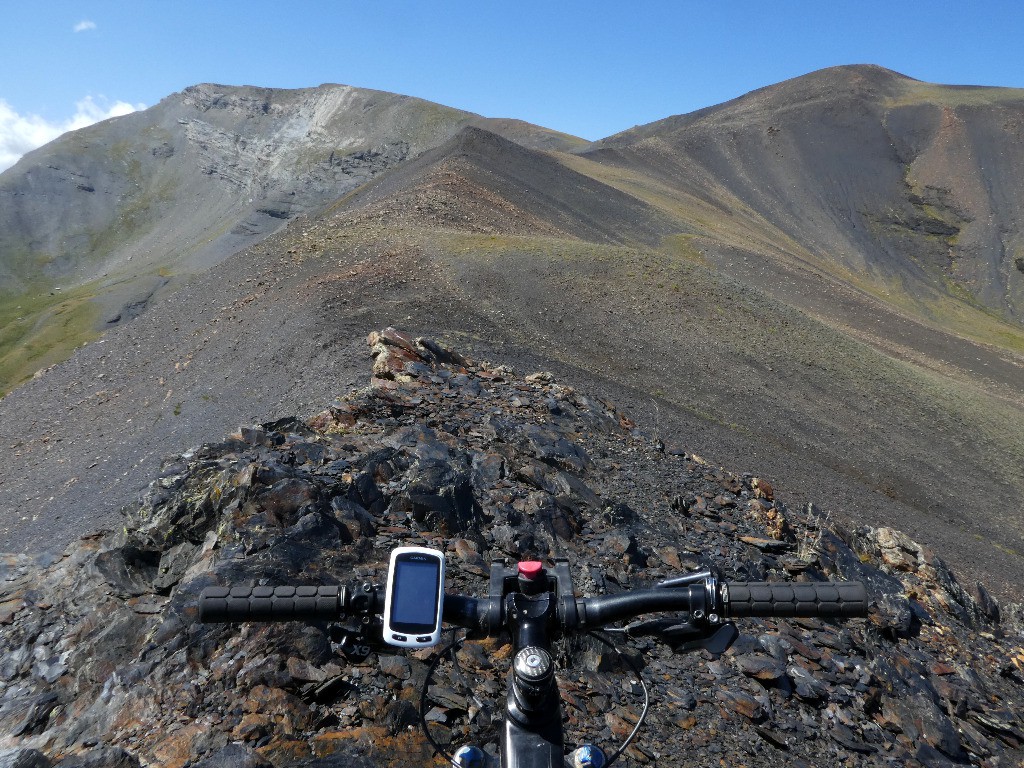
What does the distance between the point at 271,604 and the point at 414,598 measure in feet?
2.27

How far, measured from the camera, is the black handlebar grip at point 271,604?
2.57 m

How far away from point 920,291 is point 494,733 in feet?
286

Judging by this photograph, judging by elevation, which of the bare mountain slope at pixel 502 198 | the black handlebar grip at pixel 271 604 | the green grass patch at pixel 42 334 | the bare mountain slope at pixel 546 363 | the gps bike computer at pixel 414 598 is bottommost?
the green grass patch at pixel 42 334

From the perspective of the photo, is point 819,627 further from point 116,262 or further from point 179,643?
point 116,262

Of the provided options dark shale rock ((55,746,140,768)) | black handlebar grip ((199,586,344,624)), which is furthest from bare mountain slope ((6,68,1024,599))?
black handlebar grip ((199,586,344,624))

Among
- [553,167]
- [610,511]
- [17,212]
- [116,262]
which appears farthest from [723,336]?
[17,212]

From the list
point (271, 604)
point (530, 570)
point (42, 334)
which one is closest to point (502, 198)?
point (271, 604)

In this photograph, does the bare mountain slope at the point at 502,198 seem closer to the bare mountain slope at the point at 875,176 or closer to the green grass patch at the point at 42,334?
the bare mountain slope at the point at 875,176

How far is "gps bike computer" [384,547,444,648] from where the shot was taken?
2.24 meters

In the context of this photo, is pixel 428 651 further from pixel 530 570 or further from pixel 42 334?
pixel 42 334

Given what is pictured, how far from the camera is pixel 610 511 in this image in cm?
960

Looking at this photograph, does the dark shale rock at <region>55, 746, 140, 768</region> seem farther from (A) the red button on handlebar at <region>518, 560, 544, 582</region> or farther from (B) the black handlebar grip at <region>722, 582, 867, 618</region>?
(B) the black handlebar grip at <region>722, 582, 867, 618</region>

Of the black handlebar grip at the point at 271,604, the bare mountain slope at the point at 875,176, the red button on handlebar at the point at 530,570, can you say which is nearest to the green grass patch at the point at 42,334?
the black handlebar grip at the point at 271,604

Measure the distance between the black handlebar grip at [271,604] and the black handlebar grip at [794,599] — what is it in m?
1.57
